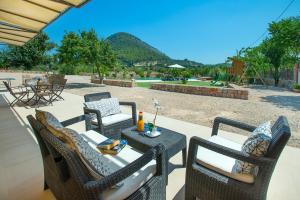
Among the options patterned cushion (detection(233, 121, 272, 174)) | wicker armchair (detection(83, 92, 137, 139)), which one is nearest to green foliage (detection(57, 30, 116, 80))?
wicker armchair (detection(83, 92, 137, 139))

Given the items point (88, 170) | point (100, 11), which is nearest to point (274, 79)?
point (88, 170)

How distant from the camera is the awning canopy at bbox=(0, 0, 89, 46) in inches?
141

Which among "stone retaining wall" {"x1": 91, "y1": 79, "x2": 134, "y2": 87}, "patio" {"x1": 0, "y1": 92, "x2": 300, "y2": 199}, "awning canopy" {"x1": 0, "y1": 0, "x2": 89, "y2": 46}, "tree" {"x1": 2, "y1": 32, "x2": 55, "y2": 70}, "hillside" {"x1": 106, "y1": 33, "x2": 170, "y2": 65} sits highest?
"hillside" {"x1": 106, "y1": 33, "x2": 170, "y2": 65}

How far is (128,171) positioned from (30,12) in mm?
4748

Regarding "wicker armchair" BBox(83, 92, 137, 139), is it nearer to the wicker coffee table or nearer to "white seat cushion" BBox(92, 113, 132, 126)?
"white seat cushion" BBox(92, 113, 132, 126)

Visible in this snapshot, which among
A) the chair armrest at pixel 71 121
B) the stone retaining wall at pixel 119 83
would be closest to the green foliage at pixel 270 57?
the stone retaining wall at pixel 119 83

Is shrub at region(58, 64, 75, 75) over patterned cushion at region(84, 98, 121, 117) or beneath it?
over

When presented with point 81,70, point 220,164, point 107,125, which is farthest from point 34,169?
point 81,70

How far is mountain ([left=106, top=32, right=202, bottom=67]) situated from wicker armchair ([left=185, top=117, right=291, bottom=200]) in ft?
120

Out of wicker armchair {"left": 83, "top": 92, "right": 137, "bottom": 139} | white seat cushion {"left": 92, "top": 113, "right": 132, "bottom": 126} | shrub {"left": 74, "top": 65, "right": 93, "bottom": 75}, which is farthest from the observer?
shrub {"left": 74, "top": 65, "right": 93, "bottom": 75}

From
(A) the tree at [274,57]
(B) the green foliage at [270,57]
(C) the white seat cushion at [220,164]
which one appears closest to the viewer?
(C) the white seat cushion at [220,164]

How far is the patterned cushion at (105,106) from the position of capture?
10.9 ft

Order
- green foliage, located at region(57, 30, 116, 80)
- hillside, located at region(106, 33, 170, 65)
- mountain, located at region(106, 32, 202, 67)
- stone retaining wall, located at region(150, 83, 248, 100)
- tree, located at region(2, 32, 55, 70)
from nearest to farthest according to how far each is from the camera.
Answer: stone retaining wall, located at region(150, 83, 248, 100), green foliage, located at region(57, 30, 116, 80), tree, located at region(2, 32, 55, 70), mountain, located at region(106, 32, 202, 67), hillside, located at region(106, 33, 170, 65)

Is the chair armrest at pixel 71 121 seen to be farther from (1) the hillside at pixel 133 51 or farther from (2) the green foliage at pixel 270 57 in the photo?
(1) the hillside at pixel 133 51
